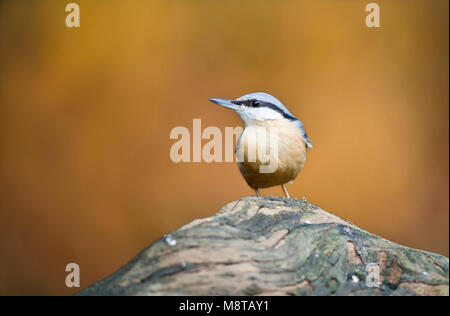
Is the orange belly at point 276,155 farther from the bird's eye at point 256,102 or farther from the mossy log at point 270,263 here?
the mossy log at point 270,263

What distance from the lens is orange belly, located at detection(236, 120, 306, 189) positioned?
2.92m

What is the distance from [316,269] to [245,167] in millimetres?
1103

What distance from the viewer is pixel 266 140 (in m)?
2.96

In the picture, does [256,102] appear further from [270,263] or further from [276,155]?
[270,263]

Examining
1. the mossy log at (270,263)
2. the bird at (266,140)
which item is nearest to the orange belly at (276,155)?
the bird at (266,140)

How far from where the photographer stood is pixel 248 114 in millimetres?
3070

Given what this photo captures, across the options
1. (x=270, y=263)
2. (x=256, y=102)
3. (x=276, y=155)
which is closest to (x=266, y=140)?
(x=276, y=155)

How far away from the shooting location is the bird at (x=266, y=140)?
2.94 m

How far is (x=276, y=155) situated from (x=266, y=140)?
0.12 m

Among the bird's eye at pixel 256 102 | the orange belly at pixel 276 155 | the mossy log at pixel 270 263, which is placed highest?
the bird's eye at pixel 256 102

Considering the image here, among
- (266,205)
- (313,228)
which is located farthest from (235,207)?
(313,228)
